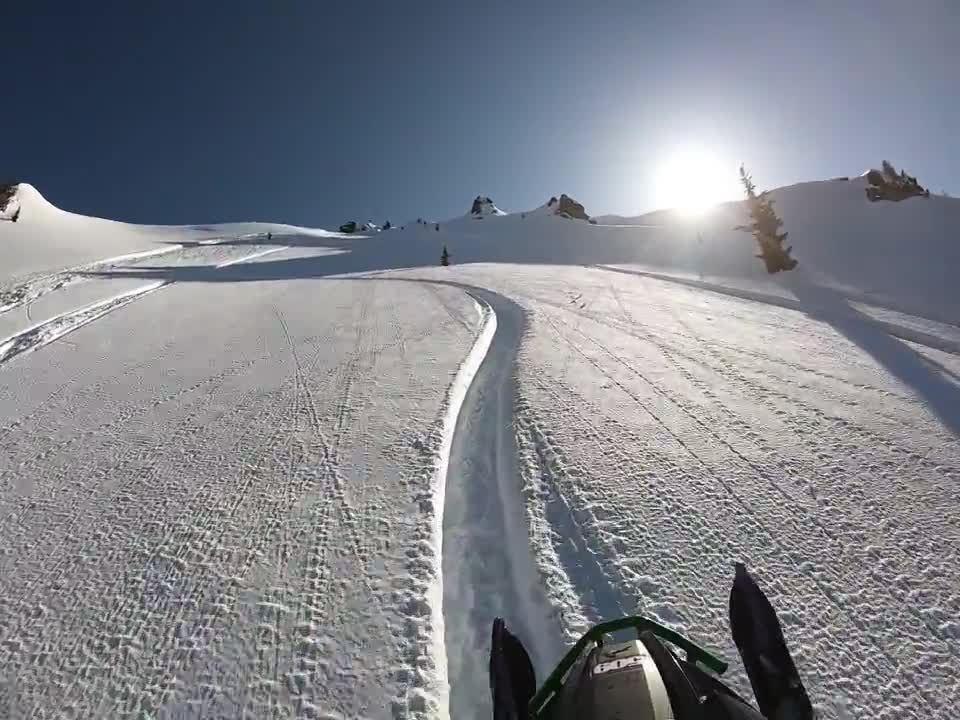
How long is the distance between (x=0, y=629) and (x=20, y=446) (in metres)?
2.47

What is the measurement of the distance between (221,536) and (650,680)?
251cm

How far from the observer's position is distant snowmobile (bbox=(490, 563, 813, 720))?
1.49 meters

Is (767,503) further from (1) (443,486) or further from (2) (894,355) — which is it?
(2) (894,355)

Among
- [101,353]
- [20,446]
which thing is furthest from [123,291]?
[20,446]

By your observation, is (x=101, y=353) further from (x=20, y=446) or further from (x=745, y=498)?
(x=745, y=498)

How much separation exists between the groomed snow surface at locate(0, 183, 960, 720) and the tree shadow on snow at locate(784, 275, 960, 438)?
0.06m

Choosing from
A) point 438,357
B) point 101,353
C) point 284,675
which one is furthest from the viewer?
point 101,353

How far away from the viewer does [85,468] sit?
12.0 feet

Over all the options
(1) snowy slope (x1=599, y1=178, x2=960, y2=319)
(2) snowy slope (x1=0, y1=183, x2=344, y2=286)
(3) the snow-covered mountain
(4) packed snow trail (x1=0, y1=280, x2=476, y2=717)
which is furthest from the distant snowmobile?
(3) the snow-covered mountain

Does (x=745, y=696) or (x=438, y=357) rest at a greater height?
(x=438, y=357)

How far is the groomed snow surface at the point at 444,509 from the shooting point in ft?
6.77

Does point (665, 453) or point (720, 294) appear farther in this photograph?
point (720, 294)

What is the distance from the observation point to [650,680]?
60.2 inches

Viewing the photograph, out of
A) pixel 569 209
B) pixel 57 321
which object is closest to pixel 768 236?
pixel 57 321
